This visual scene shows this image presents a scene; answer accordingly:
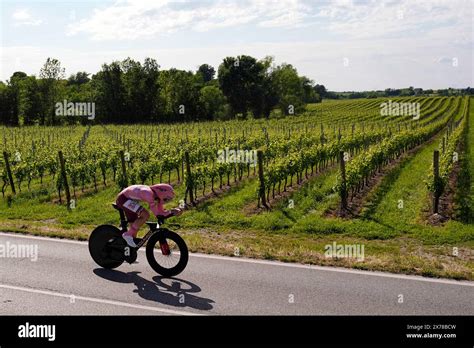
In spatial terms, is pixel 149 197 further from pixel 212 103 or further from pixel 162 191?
pixel 212 103

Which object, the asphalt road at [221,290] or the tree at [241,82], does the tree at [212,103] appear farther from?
the asphalt road at [221,290]

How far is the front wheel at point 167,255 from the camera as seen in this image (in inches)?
319

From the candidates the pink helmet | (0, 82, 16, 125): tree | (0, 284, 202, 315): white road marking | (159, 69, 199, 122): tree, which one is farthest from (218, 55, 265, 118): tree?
(0, 284, 202, 315): white road marking

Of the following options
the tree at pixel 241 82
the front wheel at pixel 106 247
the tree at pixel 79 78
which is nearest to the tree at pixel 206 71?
the tree at pixel 79 78

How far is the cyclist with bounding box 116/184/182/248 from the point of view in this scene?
7.94m

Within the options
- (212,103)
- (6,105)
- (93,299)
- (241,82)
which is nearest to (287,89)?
(241,82)

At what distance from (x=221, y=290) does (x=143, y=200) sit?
2.00 m

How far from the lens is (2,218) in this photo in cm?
1409

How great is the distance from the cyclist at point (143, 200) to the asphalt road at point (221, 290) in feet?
2.97

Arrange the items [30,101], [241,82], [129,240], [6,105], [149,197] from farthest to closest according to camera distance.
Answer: [241,82]
[6,105]
[30,101]
[129,240]
[149,197]

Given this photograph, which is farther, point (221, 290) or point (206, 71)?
point (206, 71)

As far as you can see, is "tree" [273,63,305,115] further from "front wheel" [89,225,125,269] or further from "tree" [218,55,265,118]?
"front wheel" [89,225,125,269]

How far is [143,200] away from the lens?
8070 mm
